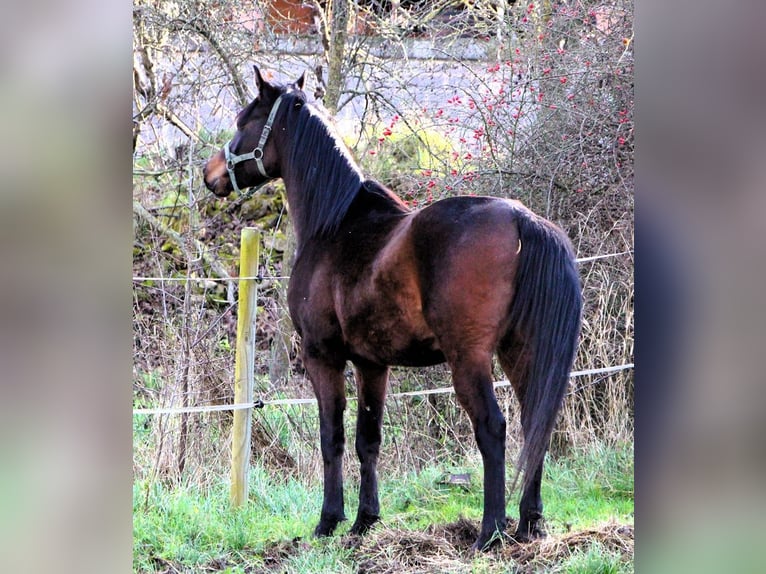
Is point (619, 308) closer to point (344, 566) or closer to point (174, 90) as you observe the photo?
point (344, 566)

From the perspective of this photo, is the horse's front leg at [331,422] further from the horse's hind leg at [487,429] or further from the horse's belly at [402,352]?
the horse's hind leg at [487,429]

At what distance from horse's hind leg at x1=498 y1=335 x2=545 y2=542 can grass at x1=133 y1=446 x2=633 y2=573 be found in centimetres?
11

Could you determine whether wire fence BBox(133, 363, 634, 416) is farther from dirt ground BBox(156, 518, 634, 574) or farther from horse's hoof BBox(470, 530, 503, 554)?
horse's hoof BBox(470, 530, 503, 554)

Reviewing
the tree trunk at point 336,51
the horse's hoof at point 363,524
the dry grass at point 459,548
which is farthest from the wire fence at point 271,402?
the tree trunk at point 336,51

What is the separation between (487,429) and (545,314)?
1.60 ft

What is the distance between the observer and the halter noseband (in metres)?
3.77

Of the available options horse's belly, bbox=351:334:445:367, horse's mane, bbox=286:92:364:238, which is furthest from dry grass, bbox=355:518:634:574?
horse's mane, bbox=286:92:364:238

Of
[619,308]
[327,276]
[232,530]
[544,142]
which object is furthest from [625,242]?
[232,530]

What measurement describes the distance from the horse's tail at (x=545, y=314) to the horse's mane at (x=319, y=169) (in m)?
0.98

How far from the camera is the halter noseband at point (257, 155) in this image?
3.77 metres
